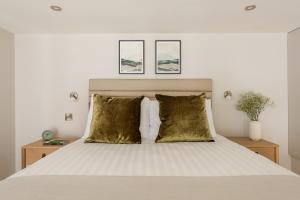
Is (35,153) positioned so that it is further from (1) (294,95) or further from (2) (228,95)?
(1) (294,95)

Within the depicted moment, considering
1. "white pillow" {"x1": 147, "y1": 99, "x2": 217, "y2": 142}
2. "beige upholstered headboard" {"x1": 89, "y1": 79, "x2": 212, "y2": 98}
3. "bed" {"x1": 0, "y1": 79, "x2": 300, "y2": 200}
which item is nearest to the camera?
"bed" {"x1": 0, "y1": 79, "x2": 300, "y2": 200}

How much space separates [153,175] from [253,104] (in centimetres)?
192

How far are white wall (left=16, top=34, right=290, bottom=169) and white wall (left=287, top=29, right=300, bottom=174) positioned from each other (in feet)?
0.24

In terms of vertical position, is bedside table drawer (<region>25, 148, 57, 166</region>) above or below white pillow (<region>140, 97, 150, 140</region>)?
below

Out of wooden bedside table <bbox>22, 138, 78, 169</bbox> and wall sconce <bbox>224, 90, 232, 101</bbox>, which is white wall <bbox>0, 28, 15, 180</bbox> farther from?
wall sconce <bbox>224, 90, 232, 101</bbox>

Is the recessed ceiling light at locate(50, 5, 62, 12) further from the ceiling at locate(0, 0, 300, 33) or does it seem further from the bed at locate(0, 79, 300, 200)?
the bed at locate(0, 79, 300, 200)

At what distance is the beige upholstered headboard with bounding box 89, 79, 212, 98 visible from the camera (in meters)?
2.83

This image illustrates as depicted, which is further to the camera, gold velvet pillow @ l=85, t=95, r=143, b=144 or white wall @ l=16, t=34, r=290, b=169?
white wall @ l=16, t=34, r=290, b=169

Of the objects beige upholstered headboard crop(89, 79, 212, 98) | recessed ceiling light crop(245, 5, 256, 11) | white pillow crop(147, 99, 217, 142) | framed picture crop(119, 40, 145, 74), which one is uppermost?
recessed ceiling light crop(245, 5, 256, 11)

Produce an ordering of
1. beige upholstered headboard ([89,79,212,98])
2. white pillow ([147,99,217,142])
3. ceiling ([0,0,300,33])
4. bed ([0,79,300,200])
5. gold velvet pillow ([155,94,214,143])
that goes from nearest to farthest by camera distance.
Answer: bed ([0,79,300,200]), ceiling ([0,0,300,33]), gold velvet pillow ([155,94,214,143]), white pillow ([147,99,217,142]), beige upholstered headboard ([89,79,212,98])

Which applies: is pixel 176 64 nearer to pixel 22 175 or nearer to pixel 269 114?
pixel 269 114

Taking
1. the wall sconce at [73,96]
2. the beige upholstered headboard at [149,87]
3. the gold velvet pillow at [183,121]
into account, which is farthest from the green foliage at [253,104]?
the wall sconce at [73,96]

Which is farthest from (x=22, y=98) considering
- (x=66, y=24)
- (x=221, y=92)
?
(x=221, y=92)

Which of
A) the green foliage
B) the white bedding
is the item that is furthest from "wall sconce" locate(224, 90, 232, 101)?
the white bedding
